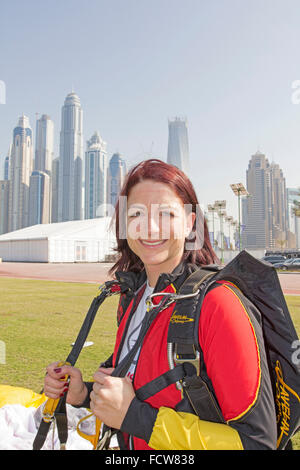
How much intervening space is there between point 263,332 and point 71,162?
172m

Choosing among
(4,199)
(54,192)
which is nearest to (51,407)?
(4,199)

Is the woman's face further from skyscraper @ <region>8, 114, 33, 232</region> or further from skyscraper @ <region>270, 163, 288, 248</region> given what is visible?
skyscraper @ <region>8, 114, 33, 232</region>

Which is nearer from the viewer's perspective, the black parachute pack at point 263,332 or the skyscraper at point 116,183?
the black parachute pack at point 263,332

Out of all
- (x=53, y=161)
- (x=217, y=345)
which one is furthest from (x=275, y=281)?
(x=53, y=161)

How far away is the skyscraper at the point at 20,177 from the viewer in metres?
108

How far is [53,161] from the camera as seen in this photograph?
17250 cm

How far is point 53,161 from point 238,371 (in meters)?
185

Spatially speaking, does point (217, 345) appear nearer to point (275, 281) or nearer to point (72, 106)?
point (275, 281)

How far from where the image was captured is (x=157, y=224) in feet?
4.80

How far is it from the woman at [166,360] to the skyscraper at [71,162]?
15547cm

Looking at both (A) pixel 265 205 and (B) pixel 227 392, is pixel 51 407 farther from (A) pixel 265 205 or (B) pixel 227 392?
(A) pixel 265 205

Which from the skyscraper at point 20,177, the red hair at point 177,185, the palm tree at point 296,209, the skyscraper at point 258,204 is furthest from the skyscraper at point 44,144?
the red hair at point 177,185

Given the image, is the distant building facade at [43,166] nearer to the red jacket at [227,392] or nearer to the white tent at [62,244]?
the white tent at [62,244]

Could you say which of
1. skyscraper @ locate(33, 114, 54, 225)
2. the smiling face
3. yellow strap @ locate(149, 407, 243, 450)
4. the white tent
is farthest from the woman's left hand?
skyscraper @ locate(33, 114, 54, 225)
